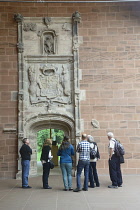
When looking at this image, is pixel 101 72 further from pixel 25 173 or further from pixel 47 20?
pixel 25 173

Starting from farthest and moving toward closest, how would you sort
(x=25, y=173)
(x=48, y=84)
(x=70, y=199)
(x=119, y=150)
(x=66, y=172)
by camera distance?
(x=48, y=84) < (x=25, y=173) < (x=119, y=150) < (x=66, y=172) < (x=70, y=199)

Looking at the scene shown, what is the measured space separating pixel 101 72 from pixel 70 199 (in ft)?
15.9

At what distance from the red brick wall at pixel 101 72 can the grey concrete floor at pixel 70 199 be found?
7.63 feet

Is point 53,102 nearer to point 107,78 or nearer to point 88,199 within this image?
point 107,78

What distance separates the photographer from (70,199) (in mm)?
4715

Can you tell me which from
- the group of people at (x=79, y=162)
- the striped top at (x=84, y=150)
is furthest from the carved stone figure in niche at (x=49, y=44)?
the striped top at (x=84, y=150)

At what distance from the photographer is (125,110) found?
8312 millimetres

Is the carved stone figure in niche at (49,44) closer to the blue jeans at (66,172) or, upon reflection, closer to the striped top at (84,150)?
the striped top at (84,150)

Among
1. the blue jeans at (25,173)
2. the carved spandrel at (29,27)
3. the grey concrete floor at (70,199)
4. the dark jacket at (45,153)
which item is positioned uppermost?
the carved spandrel at (29,27)

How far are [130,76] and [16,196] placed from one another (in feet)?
17.6

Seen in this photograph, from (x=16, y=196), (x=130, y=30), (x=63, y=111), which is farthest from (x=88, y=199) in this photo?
(x=130, y=30)

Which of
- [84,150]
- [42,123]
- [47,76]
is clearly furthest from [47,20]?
[84,150]

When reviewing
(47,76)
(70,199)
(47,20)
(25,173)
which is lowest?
(70,199)

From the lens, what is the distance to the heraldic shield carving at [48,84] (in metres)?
8.39
